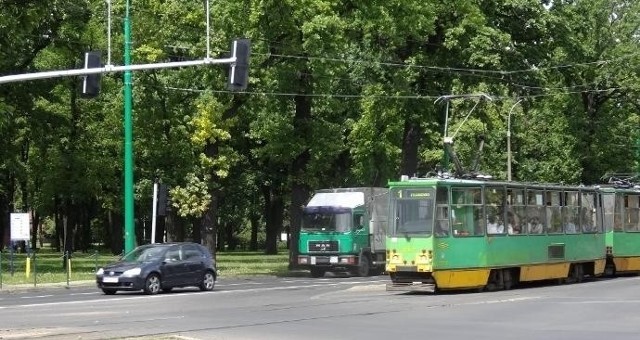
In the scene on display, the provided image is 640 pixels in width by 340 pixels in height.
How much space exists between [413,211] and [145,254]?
7.95m

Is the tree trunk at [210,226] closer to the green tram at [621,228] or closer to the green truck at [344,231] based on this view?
the green truck at [344,231]

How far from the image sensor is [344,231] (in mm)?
42594

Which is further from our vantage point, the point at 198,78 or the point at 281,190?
the point at 281,190

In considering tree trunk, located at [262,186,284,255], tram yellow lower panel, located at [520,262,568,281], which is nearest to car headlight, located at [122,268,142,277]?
tram yellow lower panel, located at [520,262,568,281]

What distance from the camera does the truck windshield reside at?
42.7m

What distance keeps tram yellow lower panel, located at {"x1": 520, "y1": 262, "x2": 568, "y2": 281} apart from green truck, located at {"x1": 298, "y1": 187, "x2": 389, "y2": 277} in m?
9.49

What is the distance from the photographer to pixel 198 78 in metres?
45.0

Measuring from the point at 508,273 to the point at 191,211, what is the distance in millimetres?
16684

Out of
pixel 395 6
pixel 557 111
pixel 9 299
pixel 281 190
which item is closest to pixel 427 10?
pixel 395 6

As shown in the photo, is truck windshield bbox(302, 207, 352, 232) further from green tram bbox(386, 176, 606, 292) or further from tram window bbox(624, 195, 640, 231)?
tram window bbox(624, 195, 640, 231)

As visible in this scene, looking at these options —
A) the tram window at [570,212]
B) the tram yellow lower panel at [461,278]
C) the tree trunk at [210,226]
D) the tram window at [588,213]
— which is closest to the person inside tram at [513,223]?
the tram yellow lower panel at [461,278]

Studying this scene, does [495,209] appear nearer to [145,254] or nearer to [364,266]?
[145,254]

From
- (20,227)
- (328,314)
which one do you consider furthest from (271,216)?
(328,314)

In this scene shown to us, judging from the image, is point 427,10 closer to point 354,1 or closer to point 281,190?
point 354,1
